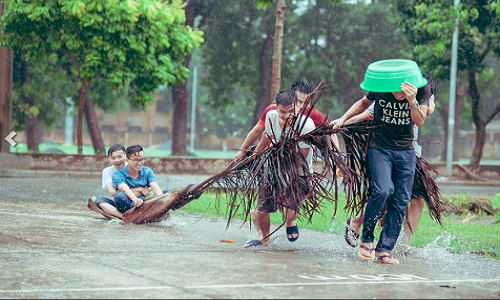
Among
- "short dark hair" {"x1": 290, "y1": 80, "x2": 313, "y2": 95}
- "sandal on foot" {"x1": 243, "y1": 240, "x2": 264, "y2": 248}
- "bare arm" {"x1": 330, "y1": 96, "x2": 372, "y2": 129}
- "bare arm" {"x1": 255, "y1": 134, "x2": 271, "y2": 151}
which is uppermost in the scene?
"short dark hair" {"x1": 290, "y1": 80, "x2": 313, "y2": 95}

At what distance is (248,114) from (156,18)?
53916 mm

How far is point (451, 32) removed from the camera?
84.0 ft

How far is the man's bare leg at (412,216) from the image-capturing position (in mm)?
8078

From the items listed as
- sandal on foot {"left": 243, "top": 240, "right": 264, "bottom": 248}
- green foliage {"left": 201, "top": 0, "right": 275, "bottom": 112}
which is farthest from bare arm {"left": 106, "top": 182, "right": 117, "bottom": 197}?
green foliage {"left": 201, "top": 0, "right": 275, "bottom": 112}

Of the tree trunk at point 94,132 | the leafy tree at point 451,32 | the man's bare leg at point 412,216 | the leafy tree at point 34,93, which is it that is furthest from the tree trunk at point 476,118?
the man's bare leg at point 412,216

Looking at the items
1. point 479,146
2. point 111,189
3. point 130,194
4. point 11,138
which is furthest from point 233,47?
point 130,194

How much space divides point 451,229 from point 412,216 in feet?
8.63

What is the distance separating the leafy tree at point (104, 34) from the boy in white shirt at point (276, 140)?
15.1 m

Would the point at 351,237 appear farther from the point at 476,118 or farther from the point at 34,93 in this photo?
the point at 34,93

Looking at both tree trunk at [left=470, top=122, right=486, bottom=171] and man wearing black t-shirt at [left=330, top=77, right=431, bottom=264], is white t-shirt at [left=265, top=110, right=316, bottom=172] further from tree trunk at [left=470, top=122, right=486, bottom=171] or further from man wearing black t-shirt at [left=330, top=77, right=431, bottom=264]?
tree trunk at [left=470, top=122, right=486, bottom=171]

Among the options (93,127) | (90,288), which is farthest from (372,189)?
(93,127)

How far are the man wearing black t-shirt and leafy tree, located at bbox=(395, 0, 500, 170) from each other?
1741 cm

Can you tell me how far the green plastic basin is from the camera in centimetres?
703

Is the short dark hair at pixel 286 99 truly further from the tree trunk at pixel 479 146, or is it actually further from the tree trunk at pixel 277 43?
the tree trunk at pixel 479 146
